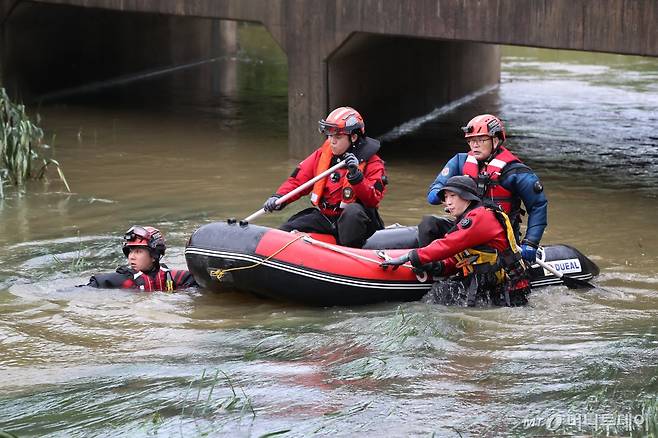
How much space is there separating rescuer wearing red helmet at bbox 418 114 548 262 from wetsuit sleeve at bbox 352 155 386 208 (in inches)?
15.0

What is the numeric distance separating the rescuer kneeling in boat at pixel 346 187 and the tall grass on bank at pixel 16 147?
3.80 metres

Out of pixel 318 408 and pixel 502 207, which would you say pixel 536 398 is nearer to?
pixel 318 408

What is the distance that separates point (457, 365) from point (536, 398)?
781 millimetres

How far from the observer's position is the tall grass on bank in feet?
36.1

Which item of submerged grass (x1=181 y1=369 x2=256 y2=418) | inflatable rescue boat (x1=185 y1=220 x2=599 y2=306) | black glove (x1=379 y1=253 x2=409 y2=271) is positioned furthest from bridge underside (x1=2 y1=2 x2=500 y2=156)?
submerged grass (x1=181 y1=369 x2=256 y2=418)

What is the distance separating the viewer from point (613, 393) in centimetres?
538

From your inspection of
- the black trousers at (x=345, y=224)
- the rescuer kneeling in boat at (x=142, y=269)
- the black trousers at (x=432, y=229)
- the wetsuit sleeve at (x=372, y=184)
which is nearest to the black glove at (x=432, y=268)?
the black trousers at (x=432, y=229)

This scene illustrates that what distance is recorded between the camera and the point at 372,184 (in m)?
7.75

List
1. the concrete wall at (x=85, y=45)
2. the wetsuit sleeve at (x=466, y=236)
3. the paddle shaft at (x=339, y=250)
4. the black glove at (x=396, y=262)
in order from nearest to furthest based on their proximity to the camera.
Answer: the wetsuit sleeve at (x=466, y=236) < the black glove at (x=396, y=262) < the paddle shaft at (x=339, y=250) < the concrete wall at (x=85, y=45)

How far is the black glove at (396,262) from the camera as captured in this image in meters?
7.28

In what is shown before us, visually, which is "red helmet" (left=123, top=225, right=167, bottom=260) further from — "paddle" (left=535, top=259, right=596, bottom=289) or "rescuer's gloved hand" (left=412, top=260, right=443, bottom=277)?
"paddle" (left=535, top=259, right=596, bottom=289)

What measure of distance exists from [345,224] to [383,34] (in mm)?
4918

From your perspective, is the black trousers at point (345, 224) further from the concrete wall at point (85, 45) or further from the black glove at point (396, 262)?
the concrete wall at point (85, 45)

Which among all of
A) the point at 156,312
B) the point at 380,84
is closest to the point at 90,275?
the point at 156,312
